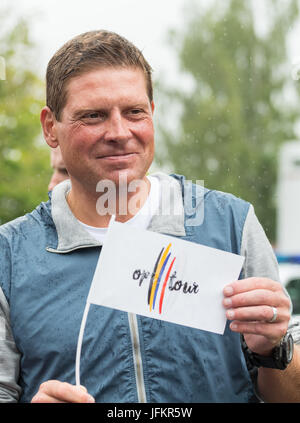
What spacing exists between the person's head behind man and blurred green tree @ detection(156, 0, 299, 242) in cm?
Answer: 1621

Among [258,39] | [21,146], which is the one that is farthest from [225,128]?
[21,146]

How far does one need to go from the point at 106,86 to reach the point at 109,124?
0.10 metres

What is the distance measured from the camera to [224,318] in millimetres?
1523

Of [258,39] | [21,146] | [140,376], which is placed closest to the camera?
[140,376]

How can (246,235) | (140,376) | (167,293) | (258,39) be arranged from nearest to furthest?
1. (167,293)
2. (140,376)
3. (246,235)
4. (258,39)

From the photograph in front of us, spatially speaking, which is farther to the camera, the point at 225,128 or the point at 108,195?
the point at 225,128

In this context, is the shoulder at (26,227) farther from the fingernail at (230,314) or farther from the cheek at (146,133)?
the fingernail at (230,314)

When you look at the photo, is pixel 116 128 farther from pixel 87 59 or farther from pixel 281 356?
pixel 281 356

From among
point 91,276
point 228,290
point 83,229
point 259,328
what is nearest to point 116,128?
point 83,229

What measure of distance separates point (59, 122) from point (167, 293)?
629 mm

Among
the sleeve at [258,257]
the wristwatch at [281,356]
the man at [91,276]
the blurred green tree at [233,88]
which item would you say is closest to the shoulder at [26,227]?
the man at [91,276]

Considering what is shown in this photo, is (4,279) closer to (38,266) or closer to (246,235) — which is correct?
(38,266)

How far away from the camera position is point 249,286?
1469 millimetres

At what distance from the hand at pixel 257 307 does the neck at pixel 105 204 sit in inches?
17.1
